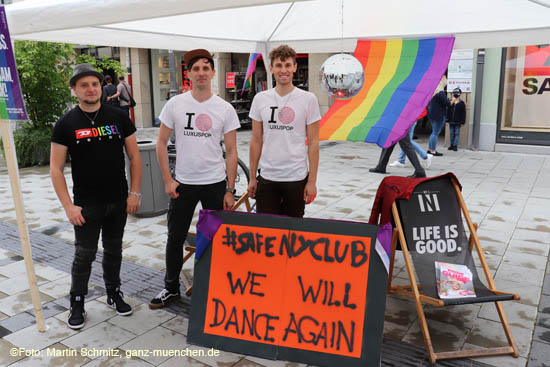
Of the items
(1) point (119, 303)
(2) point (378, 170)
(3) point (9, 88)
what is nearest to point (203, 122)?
(3) point (9, 88)

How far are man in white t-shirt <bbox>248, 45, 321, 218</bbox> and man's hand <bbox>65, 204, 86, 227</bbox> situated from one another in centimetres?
133

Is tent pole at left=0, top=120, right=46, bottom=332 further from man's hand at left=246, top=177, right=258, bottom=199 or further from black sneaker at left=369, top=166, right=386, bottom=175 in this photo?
black sneaker at left=369, top=166, right=386, bottom=175

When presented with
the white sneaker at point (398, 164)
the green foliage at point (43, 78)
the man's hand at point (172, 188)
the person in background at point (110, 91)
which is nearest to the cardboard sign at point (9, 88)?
the man's hand at point (172, 188)

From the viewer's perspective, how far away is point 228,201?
3582mm

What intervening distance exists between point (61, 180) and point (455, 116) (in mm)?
10783

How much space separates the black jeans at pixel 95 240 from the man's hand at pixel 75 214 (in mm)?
66

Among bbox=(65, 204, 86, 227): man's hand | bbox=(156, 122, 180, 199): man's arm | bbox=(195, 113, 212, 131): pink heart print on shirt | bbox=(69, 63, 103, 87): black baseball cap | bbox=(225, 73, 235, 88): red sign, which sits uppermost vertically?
bbox=(225, 73, 235, 88): red sign

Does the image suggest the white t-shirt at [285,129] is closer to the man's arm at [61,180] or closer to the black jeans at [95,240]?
the black jeans at [95,240]

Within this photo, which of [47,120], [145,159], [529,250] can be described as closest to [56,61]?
[47,120]

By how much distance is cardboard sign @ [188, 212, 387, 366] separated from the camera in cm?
296

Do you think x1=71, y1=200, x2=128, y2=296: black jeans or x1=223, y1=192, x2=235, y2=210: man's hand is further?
x1=223, y1=192, x2=235, y2=210: man's hand

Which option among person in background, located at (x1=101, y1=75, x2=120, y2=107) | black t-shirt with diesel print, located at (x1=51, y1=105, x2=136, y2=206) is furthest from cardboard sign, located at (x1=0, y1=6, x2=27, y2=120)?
person in background, located at (x1=101, y1=75, x2=120, y2=107)

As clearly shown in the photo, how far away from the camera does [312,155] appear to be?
361 centimetres

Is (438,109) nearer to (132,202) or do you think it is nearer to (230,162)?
(230,162)
